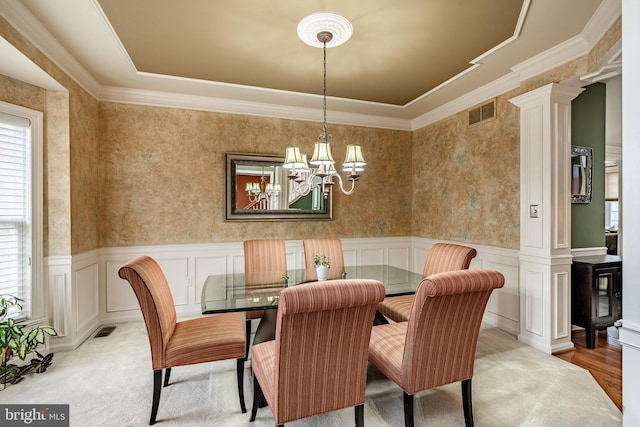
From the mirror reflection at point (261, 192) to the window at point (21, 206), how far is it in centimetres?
185

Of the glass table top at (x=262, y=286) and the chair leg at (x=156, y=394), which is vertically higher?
the glass table top at (x=262, y=286)

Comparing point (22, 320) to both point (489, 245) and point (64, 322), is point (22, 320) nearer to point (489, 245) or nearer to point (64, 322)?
point (64, 322)

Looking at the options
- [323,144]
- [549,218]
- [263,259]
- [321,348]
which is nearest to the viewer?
[321,348]

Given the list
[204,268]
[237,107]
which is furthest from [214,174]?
[204,268]

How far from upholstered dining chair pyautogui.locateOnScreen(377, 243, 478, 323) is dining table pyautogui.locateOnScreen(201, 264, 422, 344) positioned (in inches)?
9.9

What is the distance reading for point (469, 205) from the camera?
3.92 m

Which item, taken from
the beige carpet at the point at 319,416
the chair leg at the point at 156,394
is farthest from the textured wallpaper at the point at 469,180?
the chair leg at the point at 156,394

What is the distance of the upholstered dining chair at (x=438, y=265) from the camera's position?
2658mm

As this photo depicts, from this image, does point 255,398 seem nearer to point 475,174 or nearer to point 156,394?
point 156,394

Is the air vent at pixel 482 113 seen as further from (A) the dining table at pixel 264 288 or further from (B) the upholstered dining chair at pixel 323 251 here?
(B) the upholstered dining chair at pixel 323 251

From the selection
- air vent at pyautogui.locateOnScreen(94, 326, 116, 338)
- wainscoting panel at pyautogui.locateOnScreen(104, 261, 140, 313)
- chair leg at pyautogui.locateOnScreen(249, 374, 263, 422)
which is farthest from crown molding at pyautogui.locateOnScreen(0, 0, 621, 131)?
chair leg at pyautogui.locateOnScreen(249, 374, 263, 422)

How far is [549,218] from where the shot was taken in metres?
2.91

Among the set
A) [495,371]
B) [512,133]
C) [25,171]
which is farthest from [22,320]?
[512,133]

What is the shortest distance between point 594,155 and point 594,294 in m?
1.57
